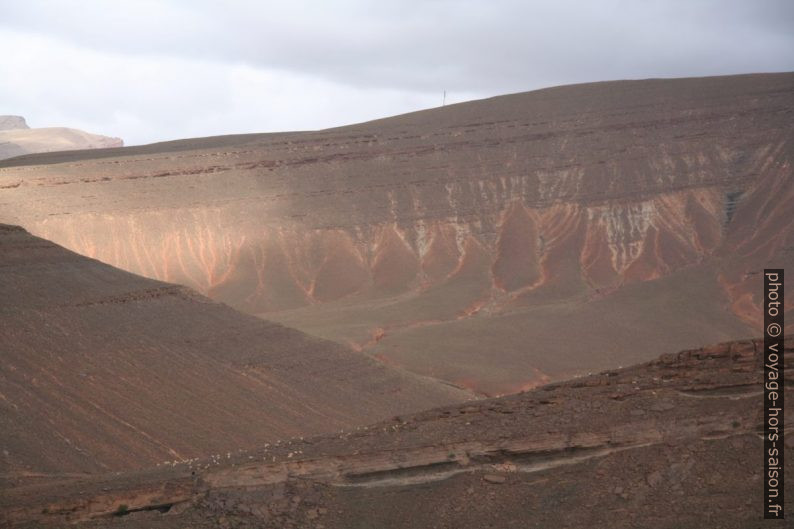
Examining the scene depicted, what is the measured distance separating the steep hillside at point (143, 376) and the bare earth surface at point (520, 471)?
6100 millimetres

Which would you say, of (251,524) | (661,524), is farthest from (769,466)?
(251,524)

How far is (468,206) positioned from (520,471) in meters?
53.9

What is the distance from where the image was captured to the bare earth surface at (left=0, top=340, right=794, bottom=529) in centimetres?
1345

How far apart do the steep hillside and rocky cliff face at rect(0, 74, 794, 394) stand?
2132 cm

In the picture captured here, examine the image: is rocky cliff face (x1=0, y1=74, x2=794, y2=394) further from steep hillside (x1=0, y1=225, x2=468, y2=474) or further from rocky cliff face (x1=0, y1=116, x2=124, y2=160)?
rocky cliff face (x1=0, y1=116, x2=124, y2=160)

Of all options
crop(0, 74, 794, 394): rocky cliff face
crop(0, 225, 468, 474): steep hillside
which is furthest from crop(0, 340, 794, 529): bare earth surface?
crop(0, 74, 794, 394): rocky cliff face

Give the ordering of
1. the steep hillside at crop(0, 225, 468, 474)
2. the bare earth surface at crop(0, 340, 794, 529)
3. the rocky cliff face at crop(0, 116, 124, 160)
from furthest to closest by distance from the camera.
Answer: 1. the rocky cliff face at crop(0, 116, 124, 160)
2. the steep hillside at crop(0, 225, 468, 474)
3. the bare earth surface at crop(0, 340, 794, 529)

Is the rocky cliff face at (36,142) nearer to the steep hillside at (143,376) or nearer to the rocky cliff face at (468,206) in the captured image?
the rocky cliff face at (468,206)

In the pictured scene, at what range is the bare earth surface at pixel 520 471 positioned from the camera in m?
13.4

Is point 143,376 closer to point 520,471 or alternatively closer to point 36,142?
point 520,471

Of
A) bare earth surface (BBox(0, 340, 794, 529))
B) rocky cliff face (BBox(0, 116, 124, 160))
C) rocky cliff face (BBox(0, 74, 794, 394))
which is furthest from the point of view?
rocky cliff face (BBox(0, 116, 124, 160))

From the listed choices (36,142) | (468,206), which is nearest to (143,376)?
(468,206)

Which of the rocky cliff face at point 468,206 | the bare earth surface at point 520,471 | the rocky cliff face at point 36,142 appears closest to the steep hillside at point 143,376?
the bare earth surface at point 520,471

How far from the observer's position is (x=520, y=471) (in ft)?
47.2
